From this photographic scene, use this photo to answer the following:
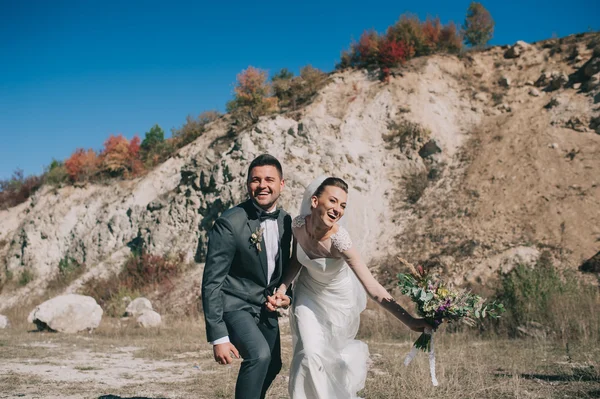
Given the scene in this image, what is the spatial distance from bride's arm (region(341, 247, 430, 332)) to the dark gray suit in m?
0.63

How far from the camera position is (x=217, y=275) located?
11.9 ft

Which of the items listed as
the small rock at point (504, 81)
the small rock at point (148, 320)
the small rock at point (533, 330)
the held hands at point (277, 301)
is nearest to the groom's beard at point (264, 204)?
the held hands at point (277, 301)

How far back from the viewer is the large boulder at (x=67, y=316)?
472 inches

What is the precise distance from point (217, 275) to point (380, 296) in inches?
51.8

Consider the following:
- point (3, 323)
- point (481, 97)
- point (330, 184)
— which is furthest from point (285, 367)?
point (481, 97)

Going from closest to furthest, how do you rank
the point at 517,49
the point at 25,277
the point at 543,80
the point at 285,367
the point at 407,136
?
the point at 285,367 < the point at 407,136 < the point at 543,80 < the point at 25,277 < the point at 517,49

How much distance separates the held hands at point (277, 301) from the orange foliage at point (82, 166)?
2460cm

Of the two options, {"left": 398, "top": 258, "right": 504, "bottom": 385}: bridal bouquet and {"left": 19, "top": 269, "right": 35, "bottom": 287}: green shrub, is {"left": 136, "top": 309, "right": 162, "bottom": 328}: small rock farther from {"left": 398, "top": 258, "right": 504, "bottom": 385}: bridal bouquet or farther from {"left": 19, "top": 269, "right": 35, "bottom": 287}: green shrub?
{"left": 19, "top": 269, "right": 35, "bottom": 287}: green shrub

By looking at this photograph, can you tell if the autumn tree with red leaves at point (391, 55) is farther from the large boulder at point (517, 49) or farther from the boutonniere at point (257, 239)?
the boutonniere at point (257, 239)

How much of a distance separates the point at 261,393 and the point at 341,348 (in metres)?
0.87

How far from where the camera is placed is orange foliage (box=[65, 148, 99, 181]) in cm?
2588

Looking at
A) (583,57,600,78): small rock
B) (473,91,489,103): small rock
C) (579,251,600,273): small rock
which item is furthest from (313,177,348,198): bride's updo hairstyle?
(583,57,600,78): small rock

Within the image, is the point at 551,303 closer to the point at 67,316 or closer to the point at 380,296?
the point at 380,296

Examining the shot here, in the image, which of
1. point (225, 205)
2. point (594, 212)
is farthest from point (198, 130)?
point (594, 212)
